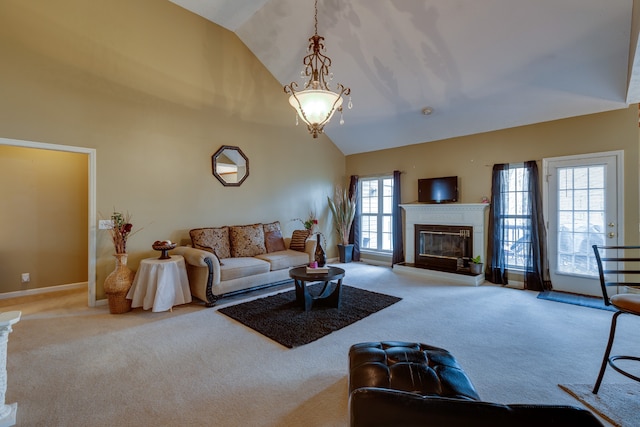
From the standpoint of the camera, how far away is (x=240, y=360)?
258 cm

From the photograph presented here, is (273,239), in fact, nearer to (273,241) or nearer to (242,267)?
(273,241)

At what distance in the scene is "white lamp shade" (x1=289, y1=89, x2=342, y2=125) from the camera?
312 cm

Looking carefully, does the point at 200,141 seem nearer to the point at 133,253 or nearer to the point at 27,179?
the point at 133,253

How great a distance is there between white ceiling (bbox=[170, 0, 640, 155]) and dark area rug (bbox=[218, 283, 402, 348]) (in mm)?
3445

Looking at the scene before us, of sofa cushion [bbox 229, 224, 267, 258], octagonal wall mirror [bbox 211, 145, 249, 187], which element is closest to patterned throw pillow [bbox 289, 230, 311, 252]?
sofa cushion [bbox 229, 224, 267, 258]

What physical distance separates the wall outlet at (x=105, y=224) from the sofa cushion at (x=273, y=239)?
236cm

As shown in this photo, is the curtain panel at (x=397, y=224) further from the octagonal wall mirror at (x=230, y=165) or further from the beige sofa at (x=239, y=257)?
the octagonal wall mirror at (x=230, y=165)

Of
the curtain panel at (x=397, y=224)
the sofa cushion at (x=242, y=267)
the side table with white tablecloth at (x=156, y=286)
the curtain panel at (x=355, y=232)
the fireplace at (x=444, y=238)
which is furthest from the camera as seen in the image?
the curtain panel at (x=355, y=232)

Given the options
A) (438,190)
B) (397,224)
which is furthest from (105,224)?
(438,190)

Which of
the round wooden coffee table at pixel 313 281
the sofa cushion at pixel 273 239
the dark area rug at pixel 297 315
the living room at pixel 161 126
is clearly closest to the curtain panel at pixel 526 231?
the living room at pixel 161 126

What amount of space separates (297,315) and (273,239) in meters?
2.11

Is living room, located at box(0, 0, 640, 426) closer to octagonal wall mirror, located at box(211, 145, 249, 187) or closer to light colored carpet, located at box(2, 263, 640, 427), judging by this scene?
octagonal wall mirror, located at box(211, 145, 249, 187)

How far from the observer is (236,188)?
17.9 feet

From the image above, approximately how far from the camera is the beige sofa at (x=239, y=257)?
13.1 feet
